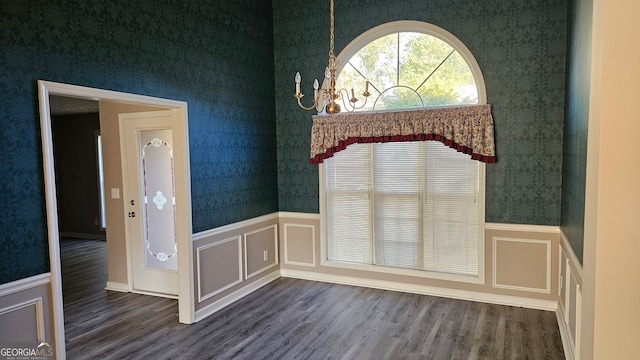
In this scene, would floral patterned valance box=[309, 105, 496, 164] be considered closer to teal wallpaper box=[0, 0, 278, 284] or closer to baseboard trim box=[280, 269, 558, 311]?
teal wallpaper box=[0, 0, 278, 284]

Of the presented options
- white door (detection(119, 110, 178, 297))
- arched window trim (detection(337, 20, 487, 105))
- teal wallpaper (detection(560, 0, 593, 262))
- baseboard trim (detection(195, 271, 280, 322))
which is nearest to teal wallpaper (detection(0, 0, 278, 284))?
white door (detection(119, 110, 178, 297))

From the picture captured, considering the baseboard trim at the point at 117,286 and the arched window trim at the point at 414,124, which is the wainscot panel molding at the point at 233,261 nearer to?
the arched window trim at the point at 414,124

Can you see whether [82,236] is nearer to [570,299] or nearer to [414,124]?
[414,124]

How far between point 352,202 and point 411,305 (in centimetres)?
145

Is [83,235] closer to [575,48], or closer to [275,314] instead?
[275,314]

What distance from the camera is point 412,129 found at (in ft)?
15.3

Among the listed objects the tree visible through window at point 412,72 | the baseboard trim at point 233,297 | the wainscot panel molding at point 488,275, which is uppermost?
the tree visible through window at point 412,72

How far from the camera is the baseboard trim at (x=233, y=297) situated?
4.19 metres

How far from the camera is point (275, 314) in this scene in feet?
13.9

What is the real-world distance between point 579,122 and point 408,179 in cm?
216

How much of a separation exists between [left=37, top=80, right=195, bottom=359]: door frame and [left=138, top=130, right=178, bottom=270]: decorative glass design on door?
83 centimetres

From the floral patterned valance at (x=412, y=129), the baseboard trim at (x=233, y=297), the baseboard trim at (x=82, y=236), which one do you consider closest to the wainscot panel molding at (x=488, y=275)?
the baseboard trim at (x=233, y=297)

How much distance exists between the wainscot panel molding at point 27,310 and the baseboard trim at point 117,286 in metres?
2.22

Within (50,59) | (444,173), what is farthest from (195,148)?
(444,173)
